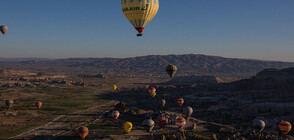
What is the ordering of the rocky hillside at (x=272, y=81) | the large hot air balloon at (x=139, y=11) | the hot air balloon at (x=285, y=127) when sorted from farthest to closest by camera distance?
the rocky hillside at (x=272, y=81) < the large hot air balloon at (x=139, y=11) < the hot air balloon at (x=285, y=127)

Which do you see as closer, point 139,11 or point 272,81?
point 139,11

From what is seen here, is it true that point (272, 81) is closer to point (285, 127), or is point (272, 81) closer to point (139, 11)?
point (285, 127)

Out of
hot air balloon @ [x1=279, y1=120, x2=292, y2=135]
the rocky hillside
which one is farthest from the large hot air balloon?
the rocky hillside

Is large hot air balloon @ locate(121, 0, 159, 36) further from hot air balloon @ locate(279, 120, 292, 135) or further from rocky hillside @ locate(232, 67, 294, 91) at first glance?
rocky hillside @ locate(232, 67, 294, 91)

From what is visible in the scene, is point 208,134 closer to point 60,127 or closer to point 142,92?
point 60,127

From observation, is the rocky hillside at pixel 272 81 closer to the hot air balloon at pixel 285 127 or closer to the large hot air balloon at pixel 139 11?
the hot air balloon at pixel 285 127

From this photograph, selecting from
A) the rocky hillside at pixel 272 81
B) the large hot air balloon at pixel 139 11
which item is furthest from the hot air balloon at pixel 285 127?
the rocky hillside at pixel 272 81

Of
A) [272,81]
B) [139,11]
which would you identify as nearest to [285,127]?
[139,11]

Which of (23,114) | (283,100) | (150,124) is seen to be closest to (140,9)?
(150,124)
